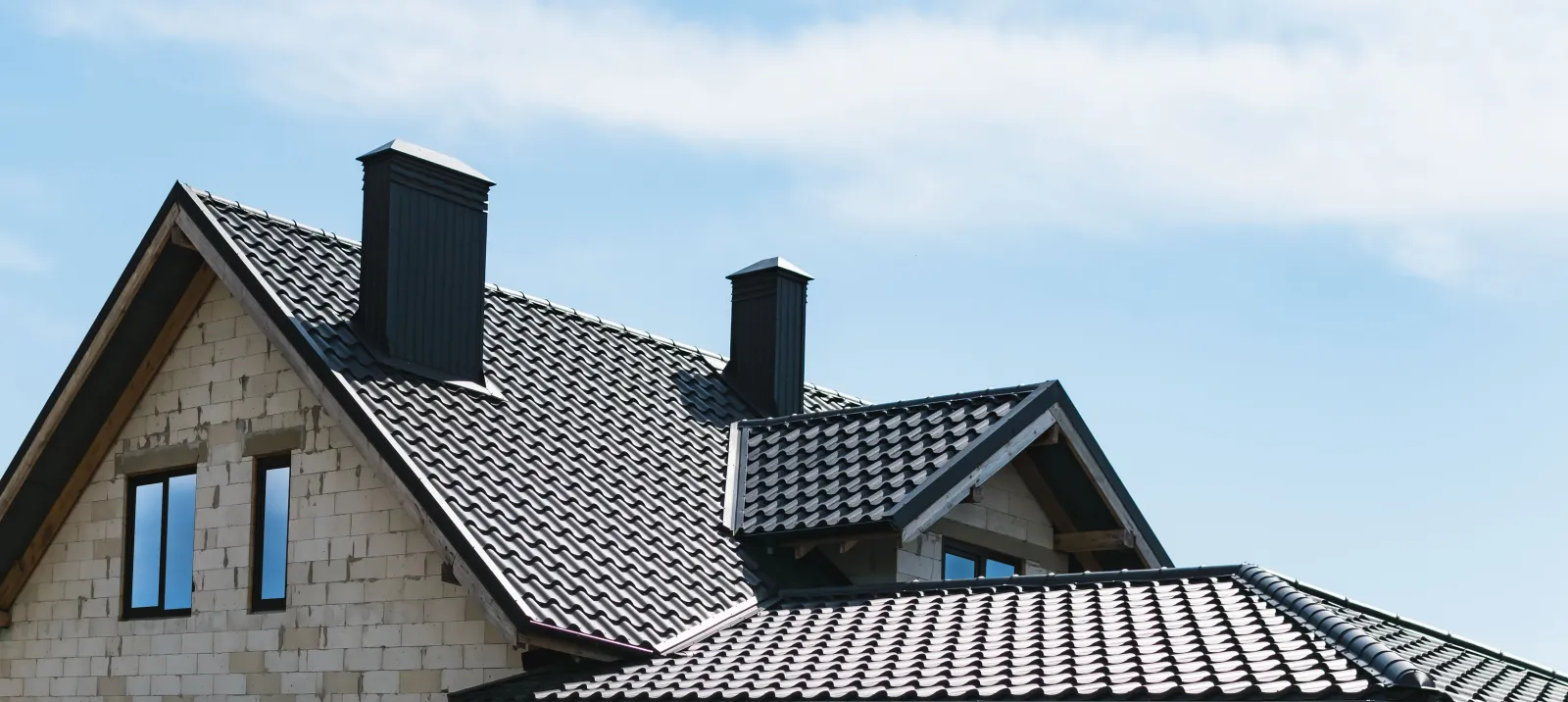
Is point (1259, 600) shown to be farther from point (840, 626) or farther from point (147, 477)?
point (147, 477)

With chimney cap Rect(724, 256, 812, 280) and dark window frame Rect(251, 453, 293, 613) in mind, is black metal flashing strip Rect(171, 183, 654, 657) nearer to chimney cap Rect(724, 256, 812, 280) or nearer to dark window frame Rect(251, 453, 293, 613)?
dark window frame Rect(251, 453, 293, 613)

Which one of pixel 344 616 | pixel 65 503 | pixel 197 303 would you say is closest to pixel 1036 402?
pixel 344 616

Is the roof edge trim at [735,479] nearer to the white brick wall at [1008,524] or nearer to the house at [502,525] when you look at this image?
the house at [502,525]

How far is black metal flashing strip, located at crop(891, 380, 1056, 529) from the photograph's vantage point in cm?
1470

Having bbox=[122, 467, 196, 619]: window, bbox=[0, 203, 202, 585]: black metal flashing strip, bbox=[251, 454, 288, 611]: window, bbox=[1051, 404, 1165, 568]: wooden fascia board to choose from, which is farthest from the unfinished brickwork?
bbox=[0, 203, 202, 585]: black metal flashing strip

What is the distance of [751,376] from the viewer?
20016 millimetres

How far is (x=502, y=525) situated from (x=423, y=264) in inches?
144

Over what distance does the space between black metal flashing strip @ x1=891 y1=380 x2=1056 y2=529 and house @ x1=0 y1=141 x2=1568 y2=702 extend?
48 millimetres

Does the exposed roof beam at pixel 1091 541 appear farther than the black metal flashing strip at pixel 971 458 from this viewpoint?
Yes

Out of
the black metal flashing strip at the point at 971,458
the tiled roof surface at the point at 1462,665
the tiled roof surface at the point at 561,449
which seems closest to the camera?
the tiled roof surface at the point at 1462,665

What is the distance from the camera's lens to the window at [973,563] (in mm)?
16375

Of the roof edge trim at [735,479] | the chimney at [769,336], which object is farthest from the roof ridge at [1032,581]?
the chimney at [769,336]

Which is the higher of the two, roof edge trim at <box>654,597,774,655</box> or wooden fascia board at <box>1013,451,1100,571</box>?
wooden fascia board at <box>1013,451,1100,571</box>

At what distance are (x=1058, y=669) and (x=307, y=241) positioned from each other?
9342 mm
